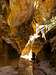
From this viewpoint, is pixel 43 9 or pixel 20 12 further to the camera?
pixel 20 12

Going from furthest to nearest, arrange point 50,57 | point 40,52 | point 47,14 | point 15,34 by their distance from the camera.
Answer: point 15,34 → point 47,14 → point 40,52 → point 50,57

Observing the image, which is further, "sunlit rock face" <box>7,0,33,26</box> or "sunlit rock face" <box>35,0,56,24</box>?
"sunlit rock face" <box>7,0,33,26</box>

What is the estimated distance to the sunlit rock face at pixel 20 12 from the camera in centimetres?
1330

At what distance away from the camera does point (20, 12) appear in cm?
1341

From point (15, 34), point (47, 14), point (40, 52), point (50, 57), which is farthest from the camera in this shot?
point (15, 34)

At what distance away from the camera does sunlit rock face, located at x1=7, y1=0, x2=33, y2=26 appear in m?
13.3

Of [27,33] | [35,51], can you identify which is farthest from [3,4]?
[35,51]

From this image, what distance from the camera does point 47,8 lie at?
511 inches

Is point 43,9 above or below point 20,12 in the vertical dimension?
below

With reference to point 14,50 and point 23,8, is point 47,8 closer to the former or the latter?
point 23,8

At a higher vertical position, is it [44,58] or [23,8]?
[23,8]

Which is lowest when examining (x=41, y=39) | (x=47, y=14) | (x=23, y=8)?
(x=41, y=39)

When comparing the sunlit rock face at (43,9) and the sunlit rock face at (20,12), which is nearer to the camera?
the sunlit rock face at (43,9)

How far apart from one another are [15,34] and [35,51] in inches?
132
